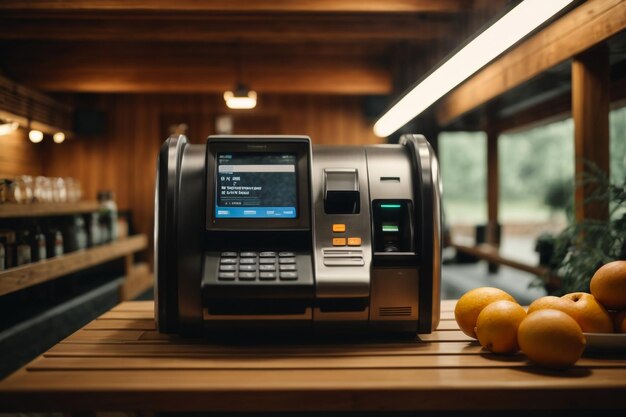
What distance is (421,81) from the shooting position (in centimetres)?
204

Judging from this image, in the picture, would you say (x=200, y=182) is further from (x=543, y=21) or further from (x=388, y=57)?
(x=388, y=57)

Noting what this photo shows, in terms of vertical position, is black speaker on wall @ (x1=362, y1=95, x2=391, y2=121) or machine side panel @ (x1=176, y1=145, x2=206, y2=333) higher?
black speaker on wall @ (x1=362, y1=95, x2=391, y2=121)

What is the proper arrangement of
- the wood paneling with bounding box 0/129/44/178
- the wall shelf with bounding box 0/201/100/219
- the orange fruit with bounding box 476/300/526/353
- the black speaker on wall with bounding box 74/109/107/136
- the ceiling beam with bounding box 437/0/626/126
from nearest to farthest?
1. the orange fruit with bounding box 476/300/526/353
2. the ceiling beam with bounding box 437/0/626/126
3. the wall shelf with bounding box 0/201/100/219
4. the wood paneling with bounding box 0/129/44/178
5. the black speaker on wall with bounding box 74/109/107/136

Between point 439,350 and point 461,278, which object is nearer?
point 439,350

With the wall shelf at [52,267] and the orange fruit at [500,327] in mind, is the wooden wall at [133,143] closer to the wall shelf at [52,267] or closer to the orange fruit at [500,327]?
the wall shelf at [52,267]

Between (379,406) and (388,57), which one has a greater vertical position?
(388,57)

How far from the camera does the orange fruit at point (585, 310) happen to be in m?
1.11

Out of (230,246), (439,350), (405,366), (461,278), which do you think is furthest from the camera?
(461,278)

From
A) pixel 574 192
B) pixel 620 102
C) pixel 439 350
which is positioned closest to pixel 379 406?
pixel 439 350

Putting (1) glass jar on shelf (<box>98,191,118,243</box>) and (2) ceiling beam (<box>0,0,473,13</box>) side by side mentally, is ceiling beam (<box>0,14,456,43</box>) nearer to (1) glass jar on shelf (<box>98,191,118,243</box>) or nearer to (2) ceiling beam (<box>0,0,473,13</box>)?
(2) ceiling beam (<box>0,0,473,13</box>)

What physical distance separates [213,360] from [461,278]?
6778 mm

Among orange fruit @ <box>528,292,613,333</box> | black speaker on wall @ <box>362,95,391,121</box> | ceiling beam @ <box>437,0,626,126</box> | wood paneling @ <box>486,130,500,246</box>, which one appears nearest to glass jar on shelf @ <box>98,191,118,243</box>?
ceiling beam @ <box>437,0,626,126</box>

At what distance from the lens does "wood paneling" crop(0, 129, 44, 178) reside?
5.87 meters

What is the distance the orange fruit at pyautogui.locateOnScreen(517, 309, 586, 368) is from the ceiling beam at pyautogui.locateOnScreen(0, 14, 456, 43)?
4.56m
